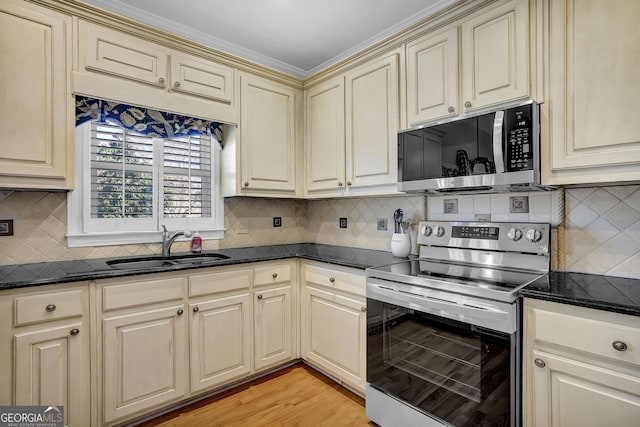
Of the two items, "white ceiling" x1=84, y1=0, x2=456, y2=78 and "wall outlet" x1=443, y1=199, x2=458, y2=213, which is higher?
"white ceiling" x1=84, y1=0, x2=456, y2=78

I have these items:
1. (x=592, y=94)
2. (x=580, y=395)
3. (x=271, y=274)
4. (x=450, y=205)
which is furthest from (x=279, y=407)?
(x=592, y=94)

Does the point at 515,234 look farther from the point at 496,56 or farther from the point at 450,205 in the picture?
the point at 496,56

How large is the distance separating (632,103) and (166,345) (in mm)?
2505

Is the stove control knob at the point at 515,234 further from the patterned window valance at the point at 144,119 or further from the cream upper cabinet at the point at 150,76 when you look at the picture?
the patterned window valance at the point at 144,119

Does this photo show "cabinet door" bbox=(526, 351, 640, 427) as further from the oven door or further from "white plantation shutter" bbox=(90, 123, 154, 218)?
"white plantation shutter" bbox=(90, 123, 154, 218)

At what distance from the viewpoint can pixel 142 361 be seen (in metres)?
1.84

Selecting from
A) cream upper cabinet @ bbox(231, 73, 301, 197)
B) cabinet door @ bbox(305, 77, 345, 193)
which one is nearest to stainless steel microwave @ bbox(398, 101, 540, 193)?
cabinet door @ bbox(305, 77, 345, 193)

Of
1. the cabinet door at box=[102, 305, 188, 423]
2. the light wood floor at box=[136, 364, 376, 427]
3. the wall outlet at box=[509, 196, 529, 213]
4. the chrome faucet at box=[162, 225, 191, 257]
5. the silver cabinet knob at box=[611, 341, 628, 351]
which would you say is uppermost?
the wall outlet at box=[509, 196, 529, 213]

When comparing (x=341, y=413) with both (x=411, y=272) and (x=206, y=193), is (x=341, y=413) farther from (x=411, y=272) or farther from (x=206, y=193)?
(x=206, y=193)

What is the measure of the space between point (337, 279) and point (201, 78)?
1.67m

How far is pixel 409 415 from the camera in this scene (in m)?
1.70

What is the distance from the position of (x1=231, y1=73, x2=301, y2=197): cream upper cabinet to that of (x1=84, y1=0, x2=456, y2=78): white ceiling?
11.1 inches

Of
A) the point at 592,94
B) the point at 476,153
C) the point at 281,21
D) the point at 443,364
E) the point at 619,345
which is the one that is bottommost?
the point at 443,364

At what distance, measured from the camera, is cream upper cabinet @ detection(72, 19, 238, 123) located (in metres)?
1.90
